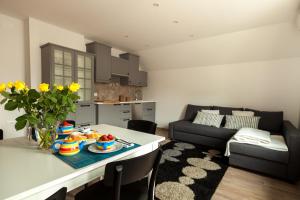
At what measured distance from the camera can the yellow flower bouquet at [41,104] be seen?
96cm

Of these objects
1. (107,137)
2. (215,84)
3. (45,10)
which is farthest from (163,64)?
(107,137)

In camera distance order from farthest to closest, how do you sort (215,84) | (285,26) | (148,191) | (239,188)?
(215,84)
(285,26)
(239,188)
(148,191)

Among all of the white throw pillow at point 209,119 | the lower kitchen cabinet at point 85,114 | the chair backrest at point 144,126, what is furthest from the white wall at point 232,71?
the chair backrest at point 144,126

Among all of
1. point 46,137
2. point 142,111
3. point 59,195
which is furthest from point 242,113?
point 59,195

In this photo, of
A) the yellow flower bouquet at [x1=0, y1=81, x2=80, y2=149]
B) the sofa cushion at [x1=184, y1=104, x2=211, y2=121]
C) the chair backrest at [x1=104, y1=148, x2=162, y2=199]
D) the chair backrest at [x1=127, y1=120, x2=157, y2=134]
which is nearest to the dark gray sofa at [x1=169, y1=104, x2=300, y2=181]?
the sofa cushion at [x1=184, y1=104, x2=211, y2=121]

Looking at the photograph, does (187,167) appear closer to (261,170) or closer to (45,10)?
(261,170)

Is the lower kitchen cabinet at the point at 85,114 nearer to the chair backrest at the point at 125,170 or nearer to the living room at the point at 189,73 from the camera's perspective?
the living room at the point at 189,73

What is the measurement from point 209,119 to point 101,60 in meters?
2.75

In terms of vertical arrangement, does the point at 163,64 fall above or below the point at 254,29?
below

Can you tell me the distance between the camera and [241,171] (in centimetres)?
236

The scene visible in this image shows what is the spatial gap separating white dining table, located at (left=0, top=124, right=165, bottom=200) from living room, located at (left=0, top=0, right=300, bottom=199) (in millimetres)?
23

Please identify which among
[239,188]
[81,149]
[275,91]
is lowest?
[239,188]

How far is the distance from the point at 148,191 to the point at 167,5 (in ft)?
7.30

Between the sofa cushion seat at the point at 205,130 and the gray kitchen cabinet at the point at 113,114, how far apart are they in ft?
4.04
